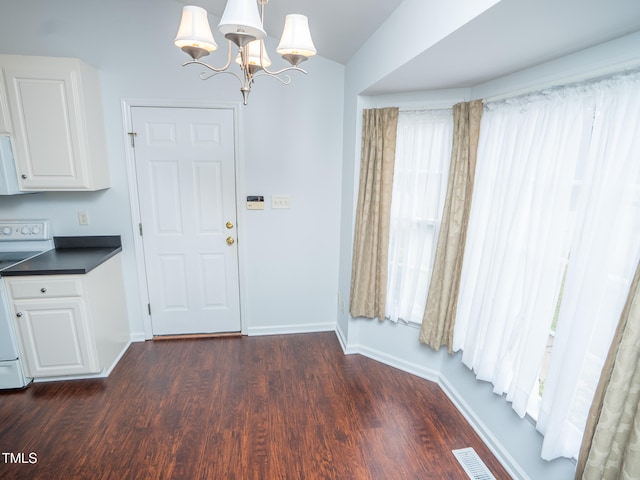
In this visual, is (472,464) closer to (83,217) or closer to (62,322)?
(62,322)

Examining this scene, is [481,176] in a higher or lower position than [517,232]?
higher

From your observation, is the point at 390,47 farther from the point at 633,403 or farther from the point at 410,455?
the point at 410,455

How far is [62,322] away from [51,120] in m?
1.43

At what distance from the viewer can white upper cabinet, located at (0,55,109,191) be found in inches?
92.7

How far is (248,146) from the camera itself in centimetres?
299

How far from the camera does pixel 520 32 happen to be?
1292mm

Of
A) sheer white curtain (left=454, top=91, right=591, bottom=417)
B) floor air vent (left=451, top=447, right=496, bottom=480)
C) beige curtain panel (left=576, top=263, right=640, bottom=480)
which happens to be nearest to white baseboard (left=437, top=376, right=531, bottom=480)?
floor air vent (left=451, top=447, right=496, bottom=480)

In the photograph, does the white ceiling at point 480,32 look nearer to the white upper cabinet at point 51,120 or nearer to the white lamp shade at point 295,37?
the white lamp shade at point 295,37

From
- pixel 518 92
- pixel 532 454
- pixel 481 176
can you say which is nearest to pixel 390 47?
pixel 518 92

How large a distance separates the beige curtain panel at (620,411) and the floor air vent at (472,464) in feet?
2.41

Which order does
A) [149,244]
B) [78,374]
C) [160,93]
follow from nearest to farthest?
1. [78,374]
2. [160,93]
3. [149,244]

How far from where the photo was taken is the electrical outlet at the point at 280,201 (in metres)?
3.11

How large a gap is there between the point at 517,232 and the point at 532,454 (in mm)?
1132

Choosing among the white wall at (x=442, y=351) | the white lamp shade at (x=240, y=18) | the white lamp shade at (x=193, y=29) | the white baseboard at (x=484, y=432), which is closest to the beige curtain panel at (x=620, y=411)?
the white wall at (x=442, y=351)
